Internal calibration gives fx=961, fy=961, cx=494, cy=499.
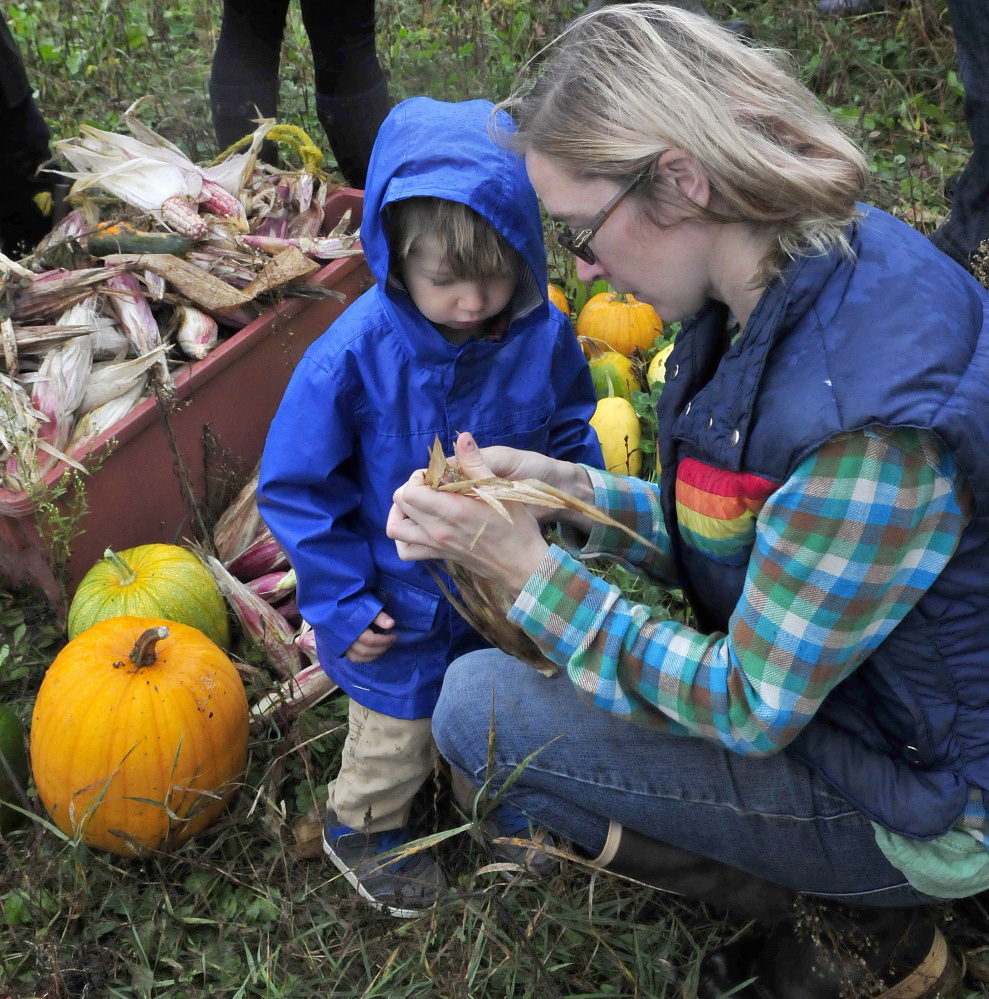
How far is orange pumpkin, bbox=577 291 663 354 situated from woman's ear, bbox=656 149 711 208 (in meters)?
2.21

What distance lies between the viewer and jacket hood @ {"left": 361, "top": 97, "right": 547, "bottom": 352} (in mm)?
1846

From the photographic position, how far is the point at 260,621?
2.92 meters

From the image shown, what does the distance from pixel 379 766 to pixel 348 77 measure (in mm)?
3070

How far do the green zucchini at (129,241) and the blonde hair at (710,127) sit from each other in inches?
85.9

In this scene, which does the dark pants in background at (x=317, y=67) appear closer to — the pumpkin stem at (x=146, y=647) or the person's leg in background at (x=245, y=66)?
the person's leg in background at (x=245, y=66)

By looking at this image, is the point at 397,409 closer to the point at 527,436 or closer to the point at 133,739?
the point at 527,436

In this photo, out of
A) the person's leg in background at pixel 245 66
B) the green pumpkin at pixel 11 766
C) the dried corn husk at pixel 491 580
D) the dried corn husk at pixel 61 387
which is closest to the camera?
the dried corn husk at pixel 491 580

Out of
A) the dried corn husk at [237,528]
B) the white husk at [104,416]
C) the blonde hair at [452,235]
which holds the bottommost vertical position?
the dried corn husk at [237,528]

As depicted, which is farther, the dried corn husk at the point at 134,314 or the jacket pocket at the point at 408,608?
the dried corn husk at the point at 134,314

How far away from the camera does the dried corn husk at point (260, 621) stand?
2893mm

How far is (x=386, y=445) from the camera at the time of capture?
213 centimetres

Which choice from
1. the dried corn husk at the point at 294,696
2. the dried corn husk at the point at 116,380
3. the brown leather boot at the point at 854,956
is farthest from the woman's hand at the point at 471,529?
the dried corn husk at the point at 116,380

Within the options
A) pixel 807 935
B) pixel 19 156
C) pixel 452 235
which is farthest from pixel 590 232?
pixel 19 156

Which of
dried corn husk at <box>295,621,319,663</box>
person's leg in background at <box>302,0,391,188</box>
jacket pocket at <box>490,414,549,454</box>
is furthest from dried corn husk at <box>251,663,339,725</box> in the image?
person's leg in background at <box>302,0,391,188</box>
